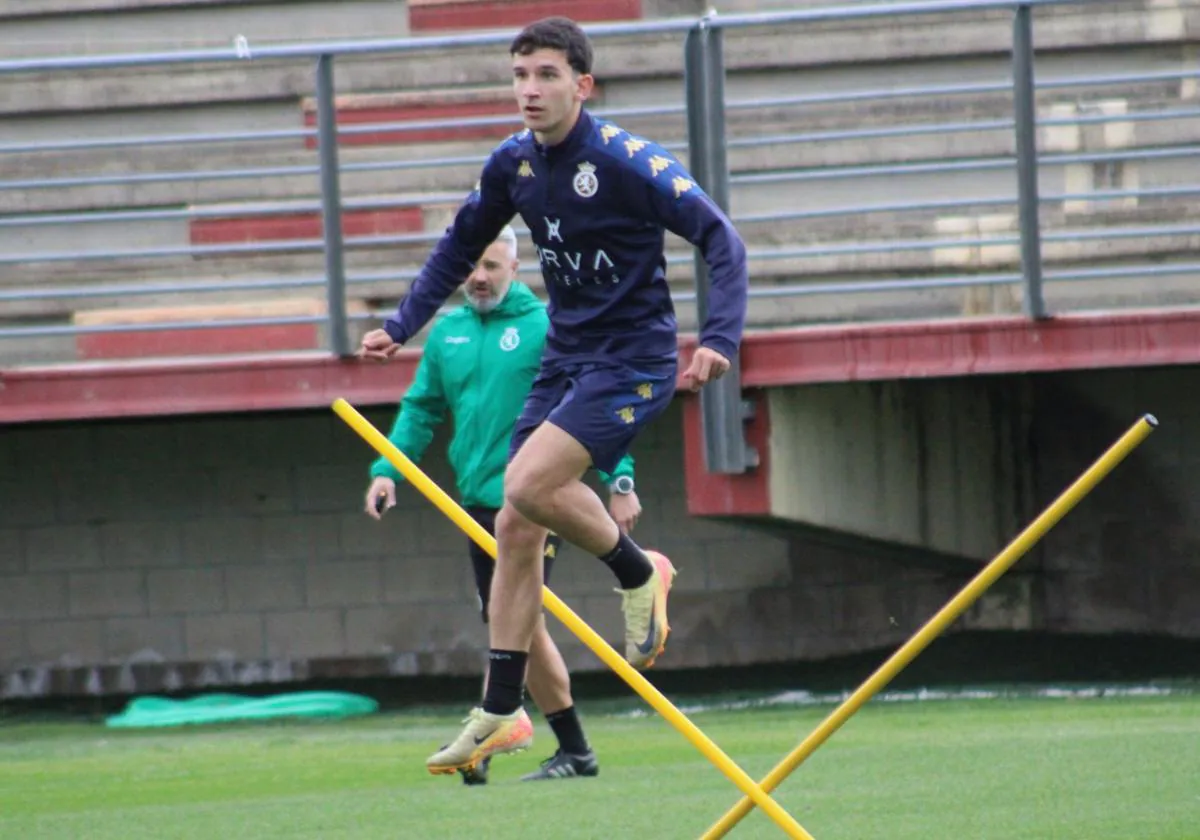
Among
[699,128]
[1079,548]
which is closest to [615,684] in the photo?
[1079,548]

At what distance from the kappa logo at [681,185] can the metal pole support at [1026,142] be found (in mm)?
4161

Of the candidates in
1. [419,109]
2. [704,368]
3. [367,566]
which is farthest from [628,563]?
[419,109]

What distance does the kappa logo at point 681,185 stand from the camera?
6184mm

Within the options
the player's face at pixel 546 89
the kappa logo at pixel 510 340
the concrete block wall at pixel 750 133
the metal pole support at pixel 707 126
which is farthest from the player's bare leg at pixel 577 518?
the concrete block wall at pixel 750 133

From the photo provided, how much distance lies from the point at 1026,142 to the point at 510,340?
3143mm

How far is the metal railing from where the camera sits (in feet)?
33.4

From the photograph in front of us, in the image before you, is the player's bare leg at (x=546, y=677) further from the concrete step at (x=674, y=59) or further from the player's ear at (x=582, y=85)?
the concrete step at (x=674, y=59)

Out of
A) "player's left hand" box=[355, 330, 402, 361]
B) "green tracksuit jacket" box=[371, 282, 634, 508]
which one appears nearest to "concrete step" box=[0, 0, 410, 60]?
"green tracksuit jacket" box=[371, 282, 634, 508]

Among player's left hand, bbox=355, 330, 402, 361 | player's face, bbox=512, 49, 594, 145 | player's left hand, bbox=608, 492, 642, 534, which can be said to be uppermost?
player's face, bbox=512, 49, 594, 145

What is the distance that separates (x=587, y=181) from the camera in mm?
6277

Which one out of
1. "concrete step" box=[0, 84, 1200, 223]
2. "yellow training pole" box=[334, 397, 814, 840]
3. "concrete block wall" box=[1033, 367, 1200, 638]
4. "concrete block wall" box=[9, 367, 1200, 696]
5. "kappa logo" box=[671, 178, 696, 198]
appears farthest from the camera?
"concrete block wall" box=[9, 367, 1200, 696]

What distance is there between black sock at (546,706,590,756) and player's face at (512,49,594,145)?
2.45 m

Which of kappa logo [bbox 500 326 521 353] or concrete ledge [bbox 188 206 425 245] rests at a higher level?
concrete ledge [bbox 188 206 425 245]

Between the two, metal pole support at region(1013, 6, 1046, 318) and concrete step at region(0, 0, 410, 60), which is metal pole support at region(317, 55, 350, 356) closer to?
concrete step at region(0, 0, 410, 60)
